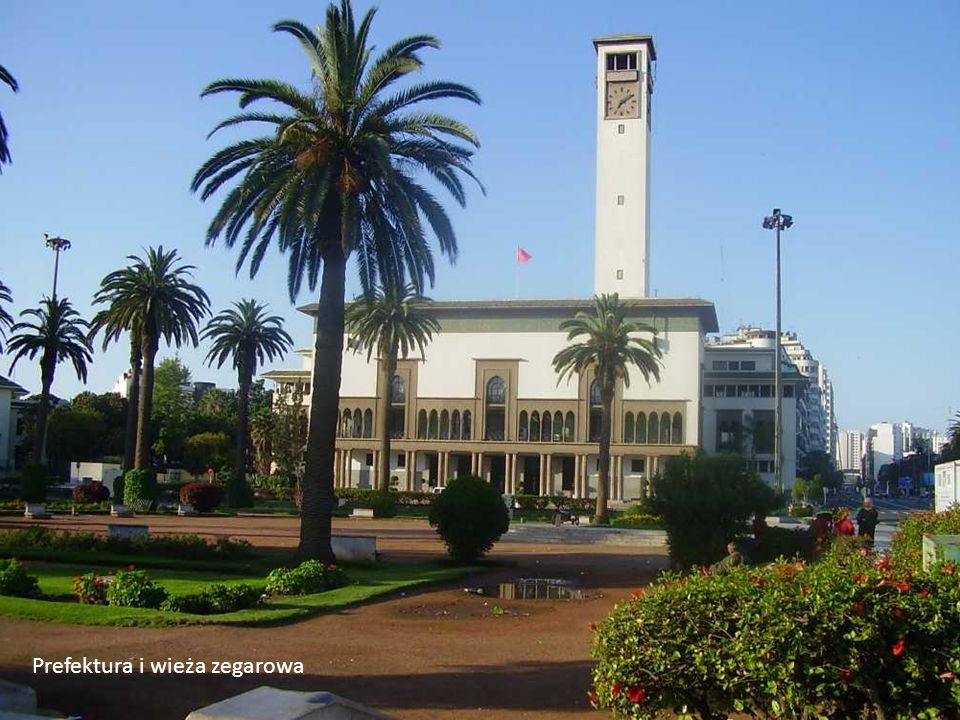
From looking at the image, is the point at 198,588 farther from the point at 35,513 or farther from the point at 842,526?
the point at 35,513

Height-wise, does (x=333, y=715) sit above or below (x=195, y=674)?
above

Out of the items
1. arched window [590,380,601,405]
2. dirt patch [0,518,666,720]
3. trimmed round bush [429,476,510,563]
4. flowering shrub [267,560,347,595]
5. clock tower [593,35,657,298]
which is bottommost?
dirt patch [0,518,666,720]

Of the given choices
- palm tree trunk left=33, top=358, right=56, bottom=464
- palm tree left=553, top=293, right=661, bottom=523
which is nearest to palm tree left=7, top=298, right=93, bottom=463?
palm tree trunk left=33, top=358, right=56, bottom=464

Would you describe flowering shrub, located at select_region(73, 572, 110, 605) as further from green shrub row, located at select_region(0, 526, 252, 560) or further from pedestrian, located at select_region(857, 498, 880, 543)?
pedestrian, located at select_region(857, 498, 880, 543)

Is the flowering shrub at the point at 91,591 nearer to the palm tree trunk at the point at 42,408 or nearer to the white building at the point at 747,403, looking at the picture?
the palm tree trunk at the point at 42,408

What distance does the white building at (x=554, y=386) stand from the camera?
73.9 m

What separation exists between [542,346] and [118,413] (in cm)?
3798

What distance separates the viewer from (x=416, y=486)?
79312mm

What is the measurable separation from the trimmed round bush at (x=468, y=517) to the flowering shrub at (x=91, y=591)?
10414mm

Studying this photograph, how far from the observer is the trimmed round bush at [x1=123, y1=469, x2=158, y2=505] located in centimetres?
4384

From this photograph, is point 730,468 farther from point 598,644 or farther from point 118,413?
point 118,413

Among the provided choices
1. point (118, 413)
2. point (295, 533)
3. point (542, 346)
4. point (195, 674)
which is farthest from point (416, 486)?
point (195, 674)

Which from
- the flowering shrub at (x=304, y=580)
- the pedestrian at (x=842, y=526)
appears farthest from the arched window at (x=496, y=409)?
the flowering shrub at (x=304, y=580)

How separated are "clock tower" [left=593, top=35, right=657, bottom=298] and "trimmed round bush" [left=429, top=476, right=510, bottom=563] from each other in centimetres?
5312
